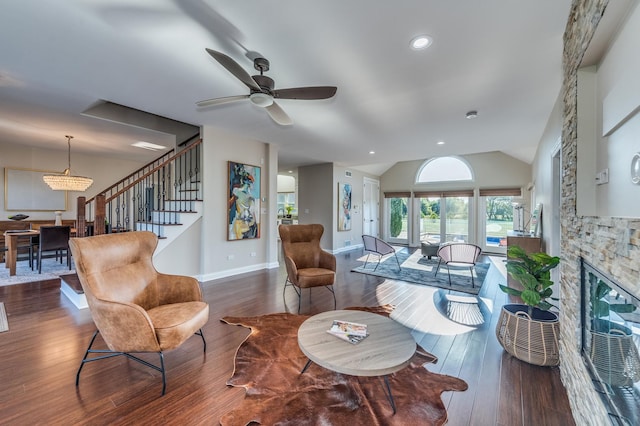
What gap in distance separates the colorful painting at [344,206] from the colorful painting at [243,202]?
3166 mm

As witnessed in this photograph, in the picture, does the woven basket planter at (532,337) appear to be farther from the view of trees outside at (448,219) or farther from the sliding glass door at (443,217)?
the sliding glass door at (443,217)

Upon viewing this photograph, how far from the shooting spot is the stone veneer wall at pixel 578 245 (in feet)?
3.66

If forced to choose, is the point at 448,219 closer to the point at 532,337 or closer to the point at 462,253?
the point at 462,253

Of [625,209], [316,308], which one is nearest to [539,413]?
[625,209]

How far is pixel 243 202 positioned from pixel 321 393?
13.2ft

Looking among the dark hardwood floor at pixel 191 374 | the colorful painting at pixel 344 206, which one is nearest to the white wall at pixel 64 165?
the dark hardwood floor at pixel 191 374

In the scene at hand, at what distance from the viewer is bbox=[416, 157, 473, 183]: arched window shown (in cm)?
845

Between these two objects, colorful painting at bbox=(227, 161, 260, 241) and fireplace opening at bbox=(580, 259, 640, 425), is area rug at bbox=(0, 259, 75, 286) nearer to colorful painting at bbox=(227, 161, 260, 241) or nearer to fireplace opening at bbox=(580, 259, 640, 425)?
colorful painting at bbox=(227, 161, 260, 241)

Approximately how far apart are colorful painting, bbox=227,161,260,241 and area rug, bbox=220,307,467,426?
119 inches

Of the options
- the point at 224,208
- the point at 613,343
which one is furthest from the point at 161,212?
the point at 613,343

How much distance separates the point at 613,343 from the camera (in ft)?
4.21

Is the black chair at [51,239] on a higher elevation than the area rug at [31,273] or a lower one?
higher

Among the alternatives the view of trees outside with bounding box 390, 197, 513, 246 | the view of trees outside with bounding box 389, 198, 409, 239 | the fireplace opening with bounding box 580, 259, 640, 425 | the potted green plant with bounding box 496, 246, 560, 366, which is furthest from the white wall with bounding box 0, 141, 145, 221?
the fireplace opening with bounding box 580, 259, 640, 425

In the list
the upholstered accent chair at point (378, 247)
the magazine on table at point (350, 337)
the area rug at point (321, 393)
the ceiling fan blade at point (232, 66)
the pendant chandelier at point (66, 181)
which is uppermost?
the ceiling fan blade at point (232, 66)
